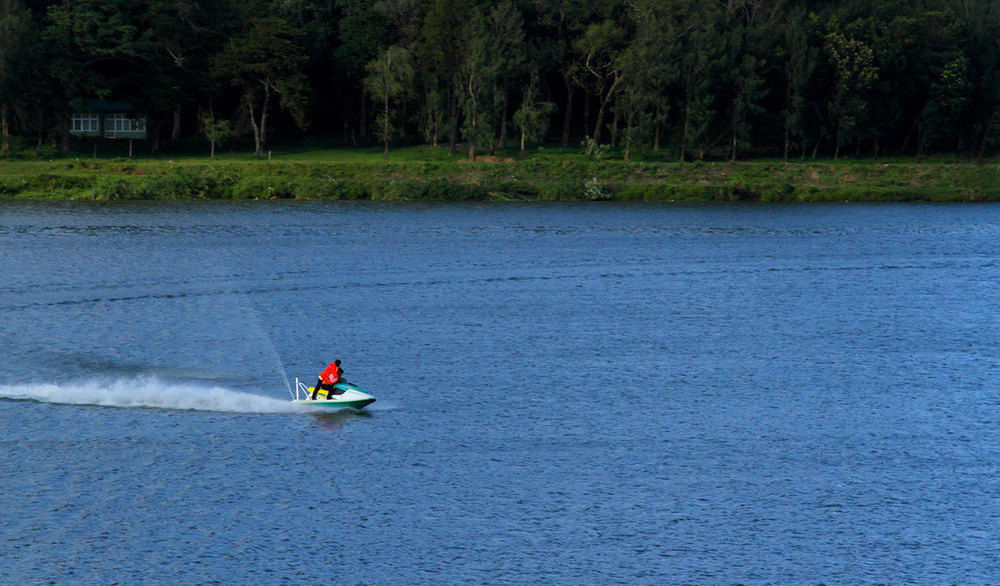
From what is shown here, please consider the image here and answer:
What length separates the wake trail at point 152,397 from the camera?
32.1 m

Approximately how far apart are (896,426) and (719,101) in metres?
104

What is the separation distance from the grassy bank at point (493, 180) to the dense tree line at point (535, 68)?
7.84 metres

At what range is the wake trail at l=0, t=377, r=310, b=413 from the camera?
32.1 meters

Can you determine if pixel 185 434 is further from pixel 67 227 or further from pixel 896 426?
pixel 67 227

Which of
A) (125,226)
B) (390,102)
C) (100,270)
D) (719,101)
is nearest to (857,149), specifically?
(719,101)

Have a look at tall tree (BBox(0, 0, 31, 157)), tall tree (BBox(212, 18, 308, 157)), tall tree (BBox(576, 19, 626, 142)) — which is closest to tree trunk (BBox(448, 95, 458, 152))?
tall tree (BBox(576, 19, 626, 142))

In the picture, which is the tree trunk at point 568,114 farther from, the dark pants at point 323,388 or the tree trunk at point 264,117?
the dark pants at point 323,388

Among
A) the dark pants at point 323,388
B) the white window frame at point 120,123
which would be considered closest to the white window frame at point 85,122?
the white window frame at point 120,123

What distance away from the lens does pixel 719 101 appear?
428ft

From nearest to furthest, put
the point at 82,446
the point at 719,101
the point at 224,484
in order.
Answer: the point at 224,484
the point at 82,446
the point at 719,101

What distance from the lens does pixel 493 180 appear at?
113812 millimetres

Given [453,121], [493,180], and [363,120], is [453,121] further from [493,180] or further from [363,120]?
[363,120]

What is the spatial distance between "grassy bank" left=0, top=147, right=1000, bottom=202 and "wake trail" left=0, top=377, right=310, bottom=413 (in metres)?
76.1

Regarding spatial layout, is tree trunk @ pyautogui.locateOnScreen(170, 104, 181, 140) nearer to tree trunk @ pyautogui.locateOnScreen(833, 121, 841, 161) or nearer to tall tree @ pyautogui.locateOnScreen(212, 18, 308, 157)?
tall tree @ pyautogui.locateOnScreen(212, 18, 308, 157)
